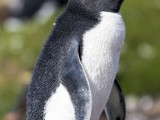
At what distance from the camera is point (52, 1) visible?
13773mm

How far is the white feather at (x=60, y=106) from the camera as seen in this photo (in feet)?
12.6

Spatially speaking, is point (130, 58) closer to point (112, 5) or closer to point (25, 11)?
point (25, 11)

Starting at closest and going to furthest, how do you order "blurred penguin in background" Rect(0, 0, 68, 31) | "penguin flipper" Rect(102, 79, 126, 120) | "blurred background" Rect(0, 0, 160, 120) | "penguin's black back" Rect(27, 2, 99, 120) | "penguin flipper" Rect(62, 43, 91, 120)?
"penguin flipper" Rect(62, 43, 91, 120) → "penguin's black back" Rect(27, 2, 99, 120) → "penguin flipper" Rect(102, 79, 126, 120) → "blurred background" Rect(0, 0, 160, 120) → "blurred penguin in background" Rect(0, 0, 68, 31)

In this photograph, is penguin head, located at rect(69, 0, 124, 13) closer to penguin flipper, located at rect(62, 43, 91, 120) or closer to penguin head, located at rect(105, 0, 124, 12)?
penguin head, located at rect(105, 0, 124, 12)

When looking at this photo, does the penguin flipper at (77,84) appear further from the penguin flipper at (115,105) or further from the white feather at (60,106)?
the penguin flipper at (115,105)

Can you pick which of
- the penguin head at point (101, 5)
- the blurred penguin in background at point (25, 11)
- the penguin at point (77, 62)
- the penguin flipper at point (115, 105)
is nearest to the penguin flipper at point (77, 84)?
the penguin at point (77, 62)

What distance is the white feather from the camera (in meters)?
3.83

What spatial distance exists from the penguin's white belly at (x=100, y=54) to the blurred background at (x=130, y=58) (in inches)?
209

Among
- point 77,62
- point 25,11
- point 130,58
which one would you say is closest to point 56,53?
point 77,62

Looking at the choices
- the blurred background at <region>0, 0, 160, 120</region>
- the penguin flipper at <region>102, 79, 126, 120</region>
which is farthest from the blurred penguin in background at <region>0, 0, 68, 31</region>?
the penguin flipper at <region>102, 79, 126, 120</region>

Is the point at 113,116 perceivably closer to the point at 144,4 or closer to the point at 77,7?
the point at 77,7

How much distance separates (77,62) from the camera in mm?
3861

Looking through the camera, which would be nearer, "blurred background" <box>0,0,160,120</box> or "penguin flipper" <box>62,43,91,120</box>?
"penguin flipper" <box>62,43,91,120</box>

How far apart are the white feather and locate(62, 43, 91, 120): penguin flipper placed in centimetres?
2
